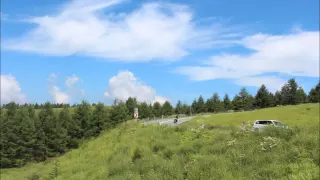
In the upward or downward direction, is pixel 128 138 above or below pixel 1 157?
above

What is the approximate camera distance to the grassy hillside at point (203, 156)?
1436 cm

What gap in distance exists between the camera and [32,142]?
275 ft

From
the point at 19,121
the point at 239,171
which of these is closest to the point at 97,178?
the point at 239,171

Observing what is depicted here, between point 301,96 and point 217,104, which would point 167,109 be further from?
point 301,96

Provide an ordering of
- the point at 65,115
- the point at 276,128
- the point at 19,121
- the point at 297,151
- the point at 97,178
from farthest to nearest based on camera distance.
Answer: the point at 65,115 → the point at 19,121 → the point at 97,178 → the point at 276,128 → the point at 297,151

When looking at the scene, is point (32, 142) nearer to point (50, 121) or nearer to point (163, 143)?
point (50, 121)

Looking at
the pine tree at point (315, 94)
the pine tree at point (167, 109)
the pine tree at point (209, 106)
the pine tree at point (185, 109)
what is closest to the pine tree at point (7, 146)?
the pine tree at point (167, 109)

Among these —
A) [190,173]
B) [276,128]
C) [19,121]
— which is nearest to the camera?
[190,173]

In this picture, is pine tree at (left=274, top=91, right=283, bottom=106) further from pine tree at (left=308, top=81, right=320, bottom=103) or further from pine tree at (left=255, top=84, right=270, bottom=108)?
pine tree at (left=308, top=81, right=320, bottom=103)

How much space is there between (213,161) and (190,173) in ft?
4.10

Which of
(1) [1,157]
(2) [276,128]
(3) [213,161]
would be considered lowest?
(1) [1,157]

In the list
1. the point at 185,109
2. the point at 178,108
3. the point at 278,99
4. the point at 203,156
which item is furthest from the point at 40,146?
the point at 278,99

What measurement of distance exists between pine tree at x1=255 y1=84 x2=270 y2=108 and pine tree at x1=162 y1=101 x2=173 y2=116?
1314 inches

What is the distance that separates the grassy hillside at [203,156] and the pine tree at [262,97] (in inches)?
3827
